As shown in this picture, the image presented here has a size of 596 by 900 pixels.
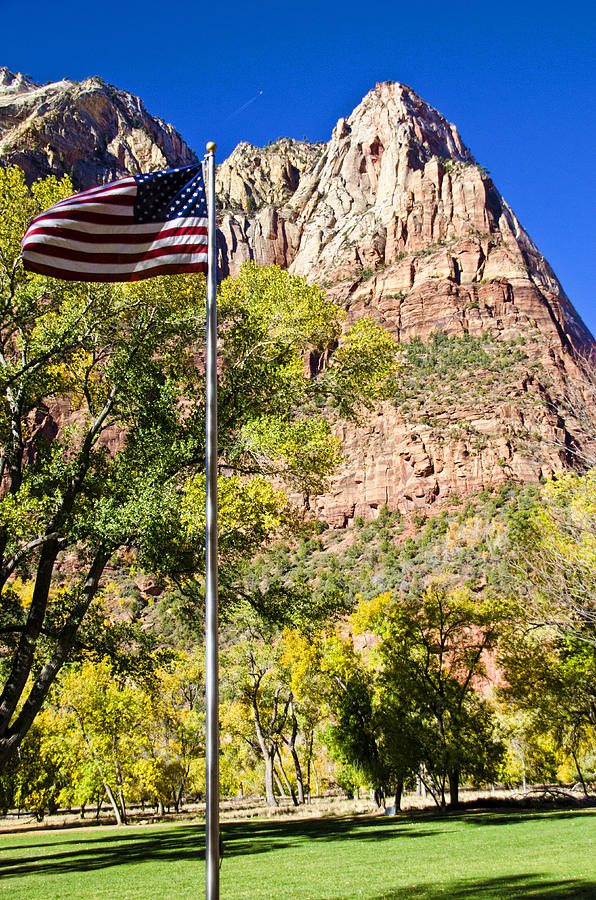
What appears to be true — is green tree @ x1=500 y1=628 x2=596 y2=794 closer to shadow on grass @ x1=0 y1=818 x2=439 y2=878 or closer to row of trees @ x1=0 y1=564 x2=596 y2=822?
row of trees @ x1=0 y1=564 x2=596 y2=822

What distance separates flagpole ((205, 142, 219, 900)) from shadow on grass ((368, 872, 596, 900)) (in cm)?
496

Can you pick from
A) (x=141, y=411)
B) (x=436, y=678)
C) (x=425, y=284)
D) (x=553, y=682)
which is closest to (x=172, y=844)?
(x=436, y=678)

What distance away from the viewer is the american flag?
7785 millimetres

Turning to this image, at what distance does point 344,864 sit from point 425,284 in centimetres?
14025

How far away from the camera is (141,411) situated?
13.3m

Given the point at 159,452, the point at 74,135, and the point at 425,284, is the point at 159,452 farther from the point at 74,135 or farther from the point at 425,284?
the point at 74,135

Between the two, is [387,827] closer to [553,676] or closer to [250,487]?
[553,676]

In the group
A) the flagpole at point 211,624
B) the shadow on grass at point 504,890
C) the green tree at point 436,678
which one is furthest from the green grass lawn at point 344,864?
the flagpole at point 211,624

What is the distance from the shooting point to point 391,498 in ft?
382

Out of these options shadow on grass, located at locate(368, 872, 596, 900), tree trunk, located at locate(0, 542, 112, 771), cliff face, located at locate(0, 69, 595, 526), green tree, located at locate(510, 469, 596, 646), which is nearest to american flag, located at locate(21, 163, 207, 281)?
tree trunk, located at locate(0, 542, 112, 771)

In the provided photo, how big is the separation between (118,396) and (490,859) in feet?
39.0

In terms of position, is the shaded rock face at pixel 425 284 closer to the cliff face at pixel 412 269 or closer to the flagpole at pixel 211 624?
the cliff face at pixel 412 269

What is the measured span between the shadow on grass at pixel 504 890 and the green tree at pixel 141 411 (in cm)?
609

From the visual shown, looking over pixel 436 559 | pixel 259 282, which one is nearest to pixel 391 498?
pixel 436 559
